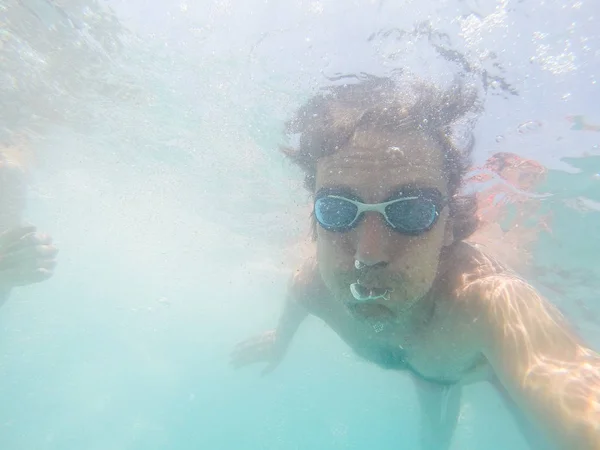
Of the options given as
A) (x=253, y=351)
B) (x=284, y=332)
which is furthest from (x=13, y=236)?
(x=253, y=351)

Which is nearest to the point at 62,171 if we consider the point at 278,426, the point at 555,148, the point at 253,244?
the point at 253,244

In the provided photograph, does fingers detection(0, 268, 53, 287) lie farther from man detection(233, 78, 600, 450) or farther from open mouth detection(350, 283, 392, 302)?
open mouth detection(350, 283, 392, 302)

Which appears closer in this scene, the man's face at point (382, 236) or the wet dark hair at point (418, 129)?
the man's face at point (382, 236)

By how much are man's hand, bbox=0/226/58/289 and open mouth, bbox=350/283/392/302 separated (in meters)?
6.25

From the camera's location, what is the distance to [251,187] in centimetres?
1723

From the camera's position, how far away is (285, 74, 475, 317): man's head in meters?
3.15

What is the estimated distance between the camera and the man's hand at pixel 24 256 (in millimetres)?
6332

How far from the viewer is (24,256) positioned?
6.41m

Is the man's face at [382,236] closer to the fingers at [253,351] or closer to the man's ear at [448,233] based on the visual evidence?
the man's ear at [448,233]

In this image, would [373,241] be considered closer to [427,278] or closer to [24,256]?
[427,278]

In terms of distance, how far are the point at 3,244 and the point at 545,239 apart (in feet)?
51.7

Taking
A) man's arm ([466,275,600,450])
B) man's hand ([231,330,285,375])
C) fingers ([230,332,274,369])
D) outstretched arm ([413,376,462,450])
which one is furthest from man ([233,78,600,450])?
fingers ([230,332,274,369])

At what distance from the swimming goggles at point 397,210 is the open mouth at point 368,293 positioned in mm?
546

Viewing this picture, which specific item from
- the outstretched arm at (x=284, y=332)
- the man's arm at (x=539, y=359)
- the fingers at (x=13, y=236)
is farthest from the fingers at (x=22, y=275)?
the man's arm at (x=539, y=359)
